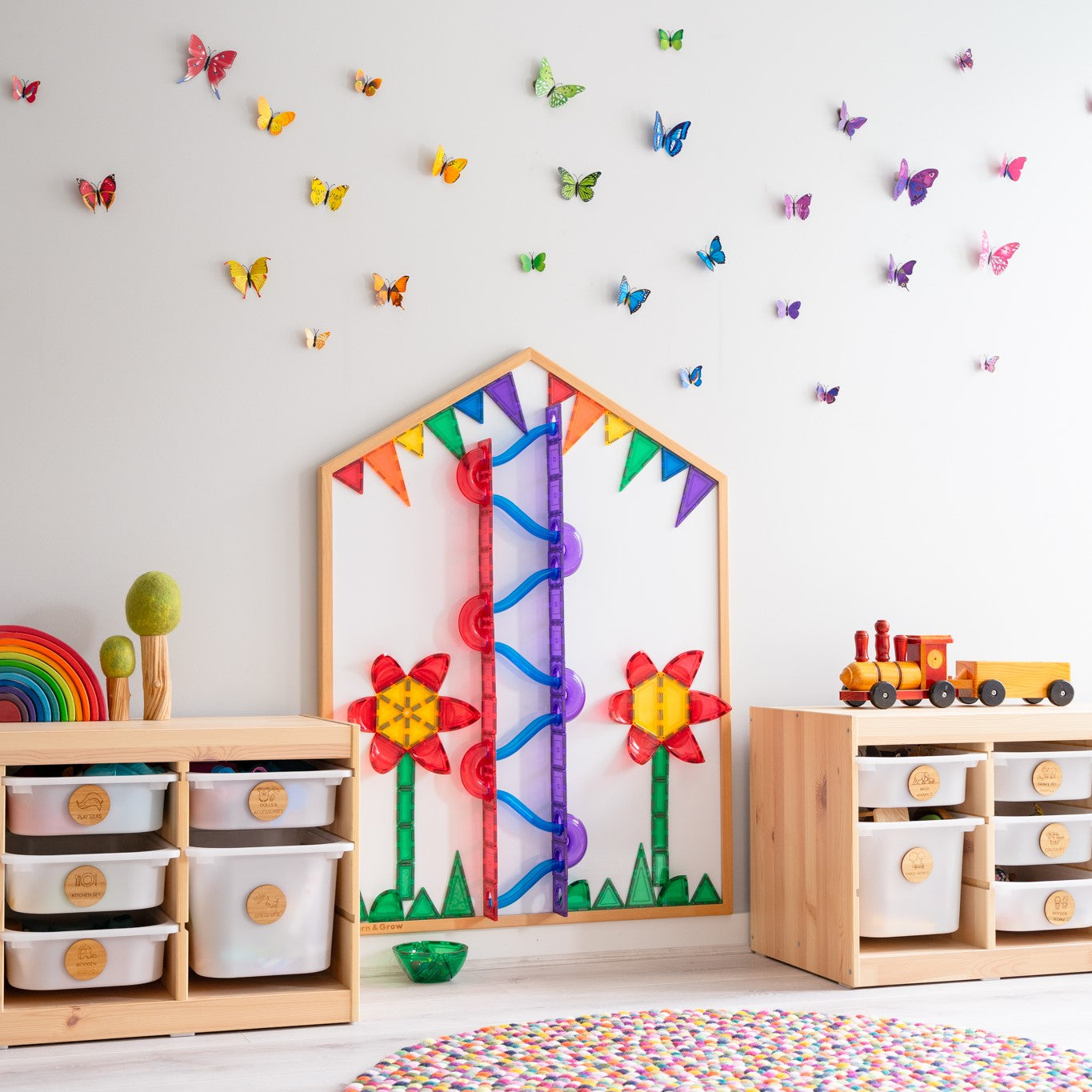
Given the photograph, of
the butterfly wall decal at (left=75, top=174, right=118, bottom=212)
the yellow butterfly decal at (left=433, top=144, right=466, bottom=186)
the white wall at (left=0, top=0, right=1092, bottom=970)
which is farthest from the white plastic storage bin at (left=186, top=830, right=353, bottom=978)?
the yellow butterfly decal at (left=433, top=144, right=466, bottom=186)

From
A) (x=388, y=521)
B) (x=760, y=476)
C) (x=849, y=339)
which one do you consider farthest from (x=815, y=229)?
(x=388, y=521)

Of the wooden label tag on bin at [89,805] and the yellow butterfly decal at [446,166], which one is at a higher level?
the yellow butterfly decal at [446,166]

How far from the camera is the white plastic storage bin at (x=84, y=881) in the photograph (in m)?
2.29

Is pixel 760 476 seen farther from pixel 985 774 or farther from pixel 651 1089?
pixel 651 1089

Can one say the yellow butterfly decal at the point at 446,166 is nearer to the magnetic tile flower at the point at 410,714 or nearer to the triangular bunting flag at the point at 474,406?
the triangular bunting flag at the point at 474,406

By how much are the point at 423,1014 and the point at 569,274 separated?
1.66 m

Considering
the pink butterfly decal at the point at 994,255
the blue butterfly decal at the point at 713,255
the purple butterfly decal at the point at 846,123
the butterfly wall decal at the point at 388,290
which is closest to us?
the butterfly wall decal at the point at 388,290

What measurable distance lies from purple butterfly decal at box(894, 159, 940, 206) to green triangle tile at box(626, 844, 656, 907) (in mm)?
1768

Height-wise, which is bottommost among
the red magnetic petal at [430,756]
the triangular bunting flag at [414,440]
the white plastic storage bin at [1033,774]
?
the white plastic storage bin at [1033,774]

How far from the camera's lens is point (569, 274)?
306 cm

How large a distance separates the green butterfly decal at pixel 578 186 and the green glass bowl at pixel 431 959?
67.6 inches

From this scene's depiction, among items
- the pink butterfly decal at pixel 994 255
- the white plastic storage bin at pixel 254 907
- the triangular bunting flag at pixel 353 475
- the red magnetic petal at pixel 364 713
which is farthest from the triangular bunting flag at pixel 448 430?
the pink butterfly decal at pixel 994 255

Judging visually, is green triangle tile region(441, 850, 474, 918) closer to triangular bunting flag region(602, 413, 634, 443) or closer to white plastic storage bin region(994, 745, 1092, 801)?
triangular bunting flag region(602, 413, 634, 443)

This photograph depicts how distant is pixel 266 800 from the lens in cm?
242
